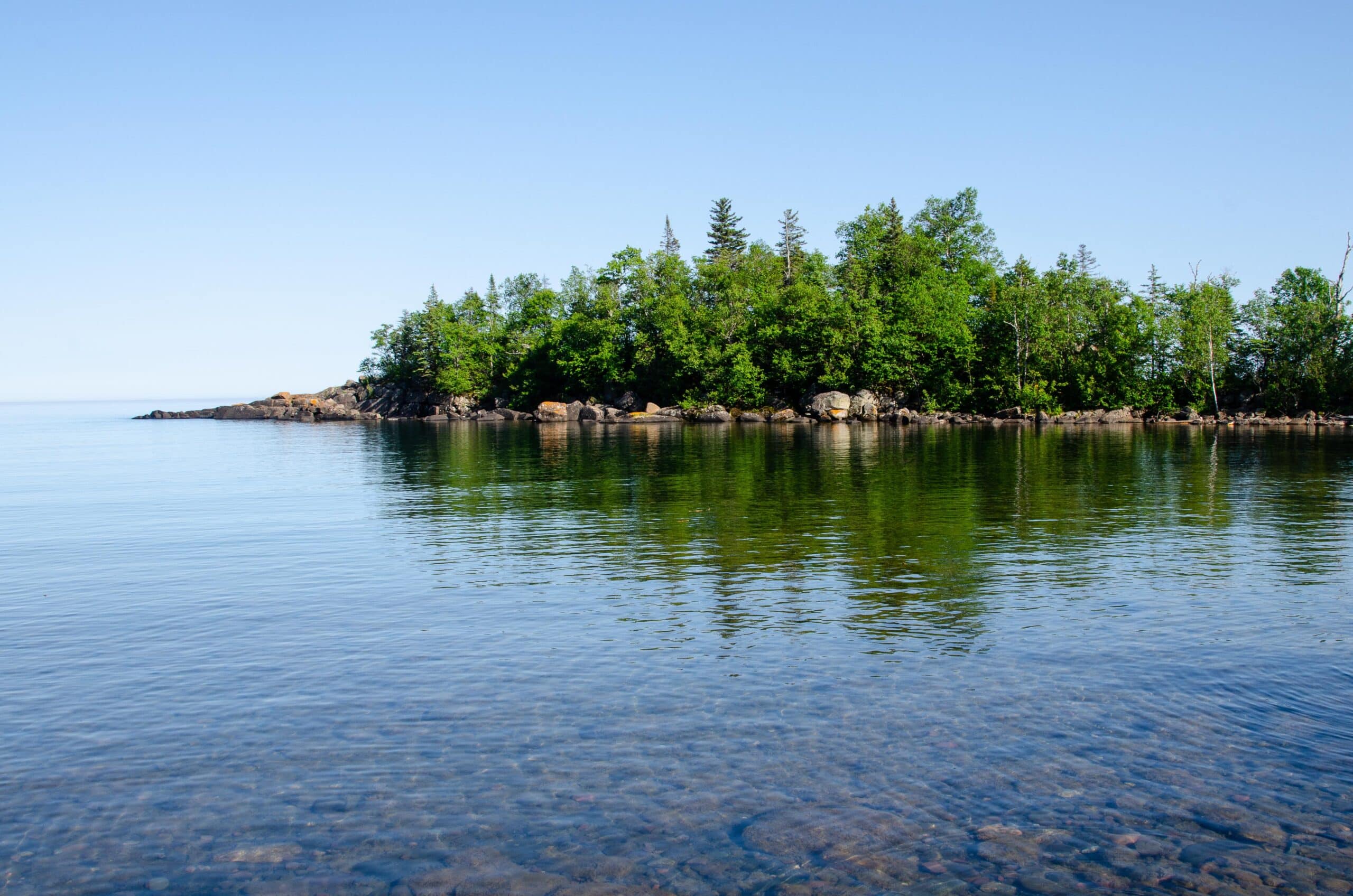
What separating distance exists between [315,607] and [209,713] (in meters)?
7.25

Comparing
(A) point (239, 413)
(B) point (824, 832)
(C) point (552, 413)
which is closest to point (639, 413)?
(C) point (552, 413)

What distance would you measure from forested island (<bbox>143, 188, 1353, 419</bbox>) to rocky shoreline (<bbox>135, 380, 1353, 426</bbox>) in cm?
89

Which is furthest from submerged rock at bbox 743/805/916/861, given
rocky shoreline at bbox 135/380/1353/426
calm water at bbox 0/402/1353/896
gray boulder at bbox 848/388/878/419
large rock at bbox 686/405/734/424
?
large rock at bbox 686/405/734/424

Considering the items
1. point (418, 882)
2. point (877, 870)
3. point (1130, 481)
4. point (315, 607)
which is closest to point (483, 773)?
point (418, 882)

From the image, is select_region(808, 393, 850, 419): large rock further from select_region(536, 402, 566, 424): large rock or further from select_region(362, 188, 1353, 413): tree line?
select_region(536, 402, 566, 424): large rock

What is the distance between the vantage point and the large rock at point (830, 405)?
401ft

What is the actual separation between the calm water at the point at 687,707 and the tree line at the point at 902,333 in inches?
3459

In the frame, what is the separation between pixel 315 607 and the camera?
2080 cm

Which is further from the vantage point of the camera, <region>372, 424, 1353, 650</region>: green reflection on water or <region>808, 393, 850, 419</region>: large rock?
<region>808, 393, 850, 419</region>: large rock

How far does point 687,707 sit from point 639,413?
124049 millimetres

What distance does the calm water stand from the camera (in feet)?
30.6

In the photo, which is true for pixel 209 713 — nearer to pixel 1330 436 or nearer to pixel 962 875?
pixel 962 875

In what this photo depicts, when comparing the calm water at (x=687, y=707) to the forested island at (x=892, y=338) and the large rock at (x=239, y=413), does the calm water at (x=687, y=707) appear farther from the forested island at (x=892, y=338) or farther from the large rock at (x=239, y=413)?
the large rock at (x=239, y=413)

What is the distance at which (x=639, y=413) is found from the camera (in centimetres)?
13712
